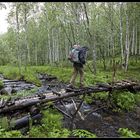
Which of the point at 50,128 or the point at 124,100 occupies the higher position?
the point at 124,100

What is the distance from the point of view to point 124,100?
18859mm

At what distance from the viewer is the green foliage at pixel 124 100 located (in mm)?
18594

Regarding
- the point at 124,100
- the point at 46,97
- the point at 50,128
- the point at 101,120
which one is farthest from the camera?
the point at 124,100

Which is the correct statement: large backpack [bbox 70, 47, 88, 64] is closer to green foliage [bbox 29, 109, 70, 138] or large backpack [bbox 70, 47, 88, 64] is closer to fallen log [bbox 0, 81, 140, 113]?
fallen log [bbox 0, 81, 140, 113]

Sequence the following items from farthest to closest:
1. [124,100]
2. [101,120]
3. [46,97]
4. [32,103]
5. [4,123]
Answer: [124,100], [101,120], [46,97], [32,103], [4,123]

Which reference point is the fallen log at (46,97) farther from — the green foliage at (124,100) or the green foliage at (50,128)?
the green foliage at (50,128)

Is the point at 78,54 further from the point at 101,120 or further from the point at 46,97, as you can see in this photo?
the point at 101,120

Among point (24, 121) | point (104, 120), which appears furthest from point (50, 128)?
point (104, 120)

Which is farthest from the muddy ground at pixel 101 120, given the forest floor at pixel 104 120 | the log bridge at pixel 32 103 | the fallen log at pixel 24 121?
the fallen log at pixel 24 121

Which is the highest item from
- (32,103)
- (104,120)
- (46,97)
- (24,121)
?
(46,97)

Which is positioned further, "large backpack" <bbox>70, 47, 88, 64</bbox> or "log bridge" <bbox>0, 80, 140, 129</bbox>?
"large backpack" <bbox>70, 47, 88, 64</bbox>

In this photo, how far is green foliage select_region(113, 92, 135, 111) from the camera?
61.0 ft

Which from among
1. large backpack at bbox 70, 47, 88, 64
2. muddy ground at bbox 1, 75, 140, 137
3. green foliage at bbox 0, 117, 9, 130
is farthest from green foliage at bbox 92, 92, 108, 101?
green foliage at bbox 0, 117, 9, 130

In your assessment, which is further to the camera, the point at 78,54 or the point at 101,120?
the point at 101,120
